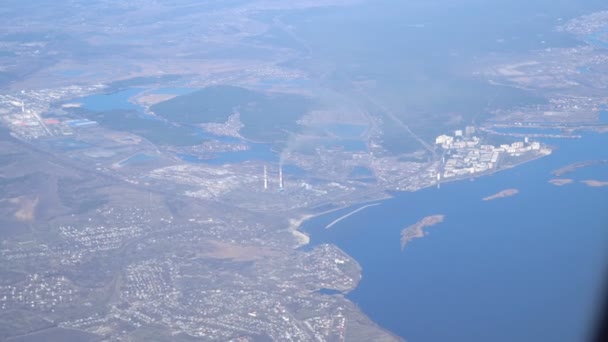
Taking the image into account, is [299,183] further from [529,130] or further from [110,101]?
[110,101]

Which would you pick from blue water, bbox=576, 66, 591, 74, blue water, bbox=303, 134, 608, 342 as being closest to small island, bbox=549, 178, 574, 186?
blue water, bbox=303, 134, 608, 342

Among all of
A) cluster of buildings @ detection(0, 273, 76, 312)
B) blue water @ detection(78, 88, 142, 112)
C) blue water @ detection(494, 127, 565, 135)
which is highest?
cluster of buildings @ detection(0, 273, 76, 312)

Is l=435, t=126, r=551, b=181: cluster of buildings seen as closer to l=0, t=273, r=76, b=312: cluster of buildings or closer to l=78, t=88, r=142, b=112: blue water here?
l=0, t=273, r=76, b=312: cluster of buildings

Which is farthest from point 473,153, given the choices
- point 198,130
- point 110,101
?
point 110,101

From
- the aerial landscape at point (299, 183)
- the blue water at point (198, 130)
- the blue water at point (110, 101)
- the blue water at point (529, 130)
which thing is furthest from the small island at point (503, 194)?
the blue water at point (110, 101)

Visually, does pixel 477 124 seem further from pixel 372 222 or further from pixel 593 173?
pixel 372 222

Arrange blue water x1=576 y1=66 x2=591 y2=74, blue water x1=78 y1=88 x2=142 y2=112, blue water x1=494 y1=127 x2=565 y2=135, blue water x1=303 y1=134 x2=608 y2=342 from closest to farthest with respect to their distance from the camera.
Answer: blue water x1=303 y1=134 x2=608 y2=342, blue water x1=494 y1=127 x2=565 y2=135, blue water x1=78 y1=88 x2=142 y2=112, blue water x1=576 y1=66 x2=591 y2=74
